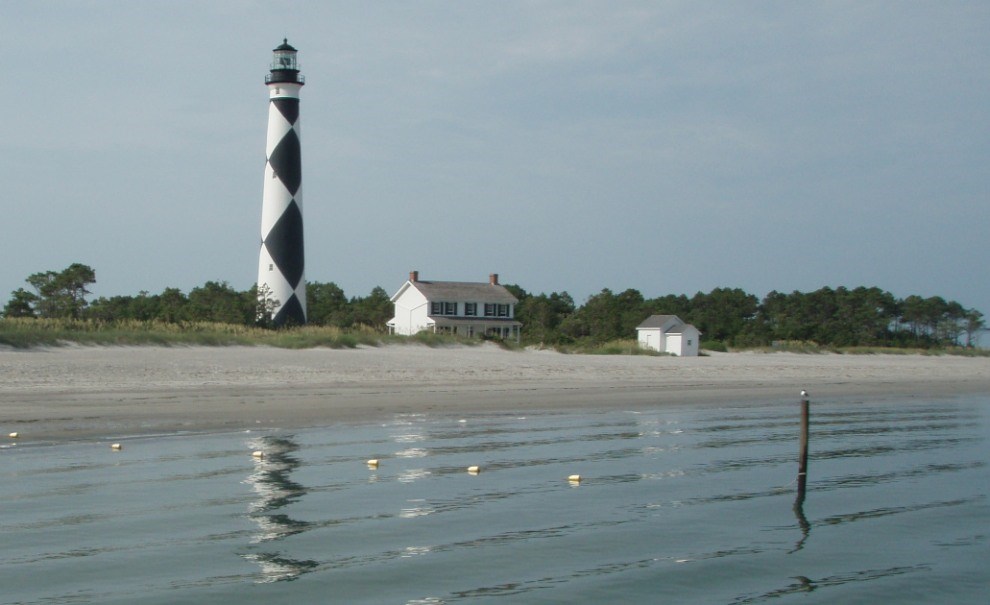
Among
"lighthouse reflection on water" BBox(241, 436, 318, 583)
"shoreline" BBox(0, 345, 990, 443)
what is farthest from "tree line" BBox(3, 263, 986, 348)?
"lighthouse reflection on water" BBox(241, 436, 318, 583)

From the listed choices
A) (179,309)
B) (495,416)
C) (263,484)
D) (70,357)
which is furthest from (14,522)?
(179,309)

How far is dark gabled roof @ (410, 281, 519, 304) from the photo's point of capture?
60.0 meters

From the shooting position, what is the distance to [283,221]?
42.5 meters

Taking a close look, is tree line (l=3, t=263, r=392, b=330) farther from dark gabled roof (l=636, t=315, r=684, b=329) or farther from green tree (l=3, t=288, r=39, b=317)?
dark gabled roof (l=636, t=315, r=684, b=329)

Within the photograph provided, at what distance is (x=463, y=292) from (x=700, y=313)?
52.3ft

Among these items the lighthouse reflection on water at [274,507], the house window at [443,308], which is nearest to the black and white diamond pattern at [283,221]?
the house window at [443,308]

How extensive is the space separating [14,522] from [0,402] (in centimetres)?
1091

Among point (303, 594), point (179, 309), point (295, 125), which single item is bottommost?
point (303, 594)

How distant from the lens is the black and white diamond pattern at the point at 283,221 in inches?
1671

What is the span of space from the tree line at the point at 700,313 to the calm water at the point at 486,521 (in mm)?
27266

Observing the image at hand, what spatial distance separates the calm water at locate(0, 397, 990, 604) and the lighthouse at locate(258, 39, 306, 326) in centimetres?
2559

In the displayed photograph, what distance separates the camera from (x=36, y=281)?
38.8 metres

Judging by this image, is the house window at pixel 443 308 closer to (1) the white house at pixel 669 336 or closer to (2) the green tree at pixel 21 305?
(1) the white house at pixel 669 336

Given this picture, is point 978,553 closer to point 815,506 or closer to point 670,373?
point 815,506
